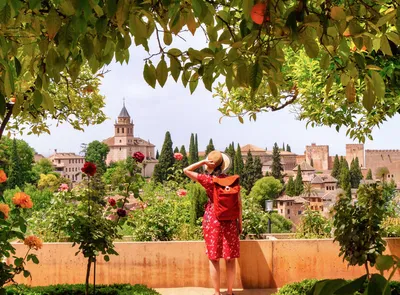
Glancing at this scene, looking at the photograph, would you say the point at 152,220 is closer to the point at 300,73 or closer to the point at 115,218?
the point at 115,218

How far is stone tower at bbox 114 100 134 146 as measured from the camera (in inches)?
3056

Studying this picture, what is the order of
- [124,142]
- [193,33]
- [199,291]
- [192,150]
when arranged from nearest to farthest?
[193,33] → [199,291] → [192,150] → [124,142]

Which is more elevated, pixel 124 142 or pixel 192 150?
pixel 124 142

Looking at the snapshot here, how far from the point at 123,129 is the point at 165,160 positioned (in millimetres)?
40031

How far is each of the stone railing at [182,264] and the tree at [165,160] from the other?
107ft

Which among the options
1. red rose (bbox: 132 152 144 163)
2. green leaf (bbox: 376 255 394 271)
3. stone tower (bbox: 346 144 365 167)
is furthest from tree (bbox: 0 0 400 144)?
stone tower (bbox: 346 144 365 167)

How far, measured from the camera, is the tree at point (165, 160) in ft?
128

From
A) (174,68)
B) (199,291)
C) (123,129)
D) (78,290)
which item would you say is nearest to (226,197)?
(199,291)

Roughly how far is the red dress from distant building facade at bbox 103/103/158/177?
70.0 meters

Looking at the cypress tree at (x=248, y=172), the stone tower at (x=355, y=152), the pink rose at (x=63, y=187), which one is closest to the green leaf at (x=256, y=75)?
the pink rose at (x=63, y=187)

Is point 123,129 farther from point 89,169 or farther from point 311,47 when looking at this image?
point 311,47

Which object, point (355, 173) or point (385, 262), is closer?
point (385, 262)

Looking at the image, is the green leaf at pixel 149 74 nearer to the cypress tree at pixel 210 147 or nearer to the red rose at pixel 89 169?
the red rose at pixel 89 169

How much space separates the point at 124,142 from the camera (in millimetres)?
77438
